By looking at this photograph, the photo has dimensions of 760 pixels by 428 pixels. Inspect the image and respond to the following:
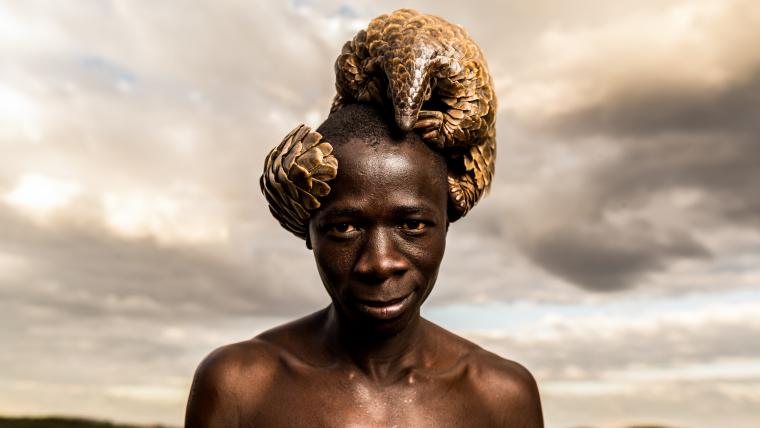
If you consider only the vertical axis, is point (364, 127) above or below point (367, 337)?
above

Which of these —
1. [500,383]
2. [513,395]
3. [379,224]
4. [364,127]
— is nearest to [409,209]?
[379,224]

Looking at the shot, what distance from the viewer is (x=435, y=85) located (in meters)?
4.29

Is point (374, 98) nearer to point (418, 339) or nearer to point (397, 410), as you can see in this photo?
point (418, 339)

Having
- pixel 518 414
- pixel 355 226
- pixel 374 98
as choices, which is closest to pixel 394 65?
pixel 374 98

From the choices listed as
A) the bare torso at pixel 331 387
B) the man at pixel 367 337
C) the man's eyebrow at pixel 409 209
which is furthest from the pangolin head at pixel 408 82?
the bare torso at pixel 331 387

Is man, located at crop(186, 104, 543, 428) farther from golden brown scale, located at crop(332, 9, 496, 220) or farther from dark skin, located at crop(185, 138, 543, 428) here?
golden brown scale, located at crop(332, 9, 496, 220)

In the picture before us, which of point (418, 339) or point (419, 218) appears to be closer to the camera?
point (419, 218)

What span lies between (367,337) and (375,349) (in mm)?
103

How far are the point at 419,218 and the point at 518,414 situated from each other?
4.93ft

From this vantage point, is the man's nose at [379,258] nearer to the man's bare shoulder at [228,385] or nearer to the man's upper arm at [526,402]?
the man's bare shoulder at [228,385]

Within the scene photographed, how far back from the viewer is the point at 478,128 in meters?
4.34

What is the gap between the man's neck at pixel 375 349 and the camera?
14.3ft

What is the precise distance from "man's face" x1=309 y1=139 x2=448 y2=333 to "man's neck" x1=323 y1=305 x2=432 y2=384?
0.16 meters

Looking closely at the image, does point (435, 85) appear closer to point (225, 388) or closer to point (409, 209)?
point (409, 209)
